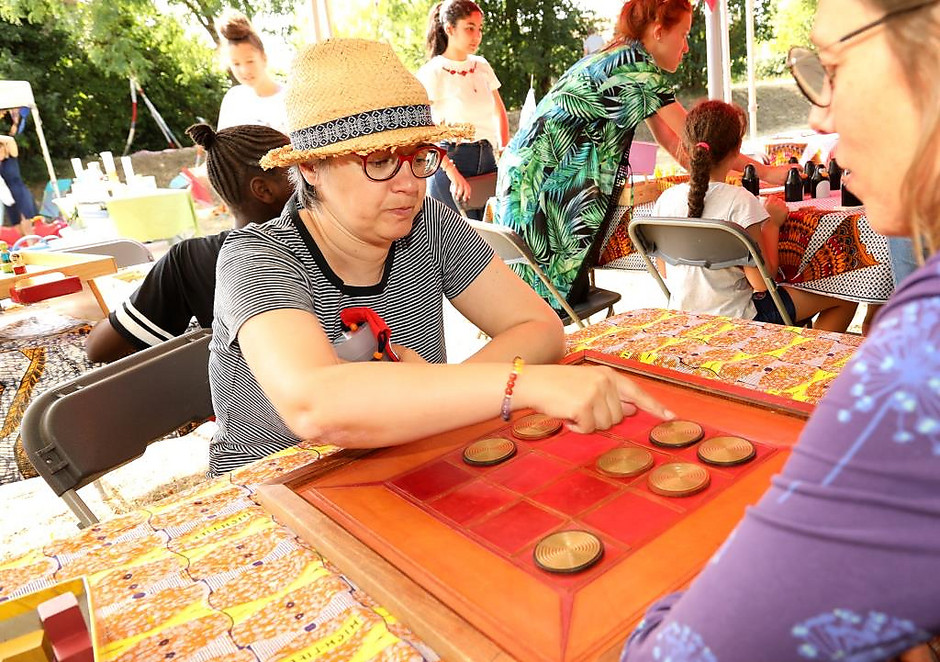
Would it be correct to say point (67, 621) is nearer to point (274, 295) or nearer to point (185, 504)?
point (185, 504)

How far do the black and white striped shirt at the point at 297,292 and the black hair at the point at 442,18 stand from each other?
11.1 ft

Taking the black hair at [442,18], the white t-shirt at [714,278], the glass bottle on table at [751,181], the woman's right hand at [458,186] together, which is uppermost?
the black hair at [442,18]

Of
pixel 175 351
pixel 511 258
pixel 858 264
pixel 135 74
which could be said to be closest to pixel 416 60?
pixel 135 74

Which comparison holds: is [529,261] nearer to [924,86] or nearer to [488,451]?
[488,451]

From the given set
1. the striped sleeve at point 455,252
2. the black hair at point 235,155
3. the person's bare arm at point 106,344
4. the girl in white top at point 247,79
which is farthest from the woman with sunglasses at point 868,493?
the girl in white top at point 247,79

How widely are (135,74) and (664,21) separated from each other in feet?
21.3

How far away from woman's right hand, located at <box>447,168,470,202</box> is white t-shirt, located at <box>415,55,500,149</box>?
0.37 m

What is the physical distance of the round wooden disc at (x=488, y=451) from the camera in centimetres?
99

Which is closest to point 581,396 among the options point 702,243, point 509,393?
point 509,393

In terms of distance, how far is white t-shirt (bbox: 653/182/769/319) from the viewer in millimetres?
2602

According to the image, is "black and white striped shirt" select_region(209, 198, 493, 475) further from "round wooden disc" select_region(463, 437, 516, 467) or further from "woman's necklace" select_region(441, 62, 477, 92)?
"woman's necklace" select_region(441, 62, 477, 92)

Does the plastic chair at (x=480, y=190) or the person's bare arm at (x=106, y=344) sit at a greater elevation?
the plastic chair at (x=480, y=190)

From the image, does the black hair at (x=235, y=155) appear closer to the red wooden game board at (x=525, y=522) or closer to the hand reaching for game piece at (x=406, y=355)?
the hand reaching for game piece at (x=406, y=355)

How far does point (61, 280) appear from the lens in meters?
2.76
